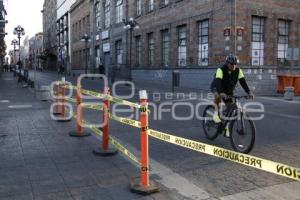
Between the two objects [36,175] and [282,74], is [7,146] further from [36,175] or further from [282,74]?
[282,74]

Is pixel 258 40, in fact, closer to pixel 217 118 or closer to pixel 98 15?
pixel 217 118

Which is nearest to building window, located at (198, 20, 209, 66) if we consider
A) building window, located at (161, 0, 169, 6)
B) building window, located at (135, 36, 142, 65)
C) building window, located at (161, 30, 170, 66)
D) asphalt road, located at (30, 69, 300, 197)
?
building window, located at (161, 30, 170, 66)

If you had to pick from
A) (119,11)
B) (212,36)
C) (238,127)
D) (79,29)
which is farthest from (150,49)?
(79,29)

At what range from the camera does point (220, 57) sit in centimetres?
2416

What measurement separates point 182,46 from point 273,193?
23548 mm

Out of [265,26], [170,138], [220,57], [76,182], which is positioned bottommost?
[76,182]

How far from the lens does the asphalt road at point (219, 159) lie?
591cm

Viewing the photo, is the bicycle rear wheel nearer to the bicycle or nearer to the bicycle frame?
the bicycle

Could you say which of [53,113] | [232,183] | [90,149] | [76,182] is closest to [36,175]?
[76,182]

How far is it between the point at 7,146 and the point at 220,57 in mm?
17493

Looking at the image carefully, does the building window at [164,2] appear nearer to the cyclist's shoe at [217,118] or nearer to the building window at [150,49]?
the building window at [150,49]

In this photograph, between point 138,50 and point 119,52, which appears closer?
point 138,50

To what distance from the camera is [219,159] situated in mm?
7223

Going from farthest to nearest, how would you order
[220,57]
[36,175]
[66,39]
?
[66,39] → [220,57] → [36,175]
